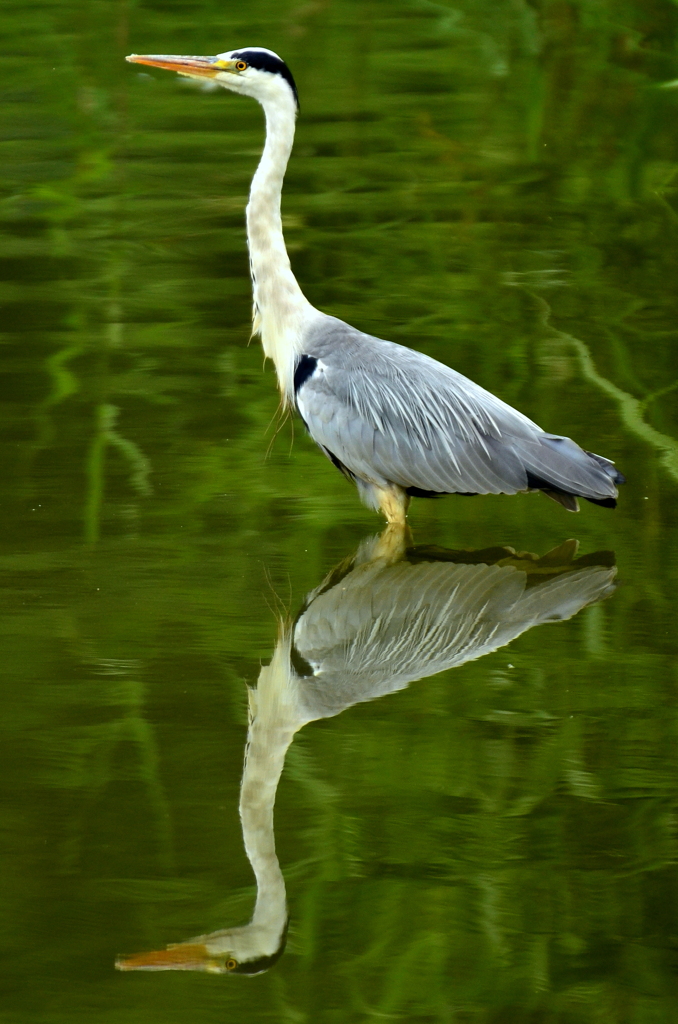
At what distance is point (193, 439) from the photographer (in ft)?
22.7

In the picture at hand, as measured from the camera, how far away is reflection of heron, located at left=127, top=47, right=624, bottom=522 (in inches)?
239

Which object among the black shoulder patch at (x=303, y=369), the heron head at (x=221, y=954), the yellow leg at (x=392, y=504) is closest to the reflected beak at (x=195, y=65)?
the black shoulder patch at (x=303, y=369)

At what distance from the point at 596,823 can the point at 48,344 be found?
4.70m

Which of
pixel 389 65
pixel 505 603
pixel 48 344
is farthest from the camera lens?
pixel 389 65

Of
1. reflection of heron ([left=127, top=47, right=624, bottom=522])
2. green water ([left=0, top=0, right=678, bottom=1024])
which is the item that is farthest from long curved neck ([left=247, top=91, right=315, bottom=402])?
green water ([left=0, top=0, right=678, bottom=1024])

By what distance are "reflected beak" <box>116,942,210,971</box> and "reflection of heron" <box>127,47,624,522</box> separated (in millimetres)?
2818

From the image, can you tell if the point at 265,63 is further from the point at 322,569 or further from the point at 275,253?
the point at 322,569

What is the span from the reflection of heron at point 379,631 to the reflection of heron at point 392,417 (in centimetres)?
29

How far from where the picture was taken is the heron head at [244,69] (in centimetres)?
658

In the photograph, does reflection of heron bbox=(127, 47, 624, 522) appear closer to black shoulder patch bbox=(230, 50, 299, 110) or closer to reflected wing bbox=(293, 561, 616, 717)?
black shoulder patch bbox=(230, 50, 299, 110)

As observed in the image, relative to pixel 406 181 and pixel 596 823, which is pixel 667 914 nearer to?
pixel 596 823

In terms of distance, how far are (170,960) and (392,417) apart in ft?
9.99

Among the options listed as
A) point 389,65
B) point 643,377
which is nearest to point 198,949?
point 643,377

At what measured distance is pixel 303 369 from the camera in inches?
255
